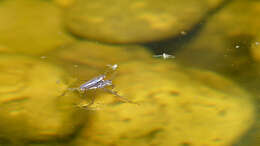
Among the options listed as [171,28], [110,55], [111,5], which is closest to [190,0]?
[171,28]

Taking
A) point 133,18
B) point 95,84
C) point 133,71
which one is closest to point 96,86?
point 95,84

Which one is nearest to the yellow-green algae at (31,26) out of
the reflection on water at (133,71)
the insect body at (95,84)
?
the reflection on water at (133,71)

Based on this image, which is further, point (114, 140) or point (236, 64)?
point (236, 64)

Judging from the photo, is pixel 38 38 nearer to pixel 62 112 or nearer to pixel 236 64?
pixel 62 112

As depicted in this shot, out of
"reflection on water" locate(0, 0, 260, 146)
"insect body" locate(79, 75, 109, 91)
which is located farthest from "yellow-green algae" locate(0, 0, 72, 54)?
"insect body" locate(79, 75, 109, 91)

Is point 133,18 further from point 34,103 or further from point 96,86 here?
point 34,103

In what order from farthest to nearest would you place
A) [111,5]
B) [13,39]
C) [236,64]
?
[111,5] → [13,39] → [236,64]

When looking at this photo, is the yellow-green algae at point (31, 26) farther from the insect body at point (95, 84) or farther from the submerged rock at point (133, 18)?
the insect body at point (95, 84)

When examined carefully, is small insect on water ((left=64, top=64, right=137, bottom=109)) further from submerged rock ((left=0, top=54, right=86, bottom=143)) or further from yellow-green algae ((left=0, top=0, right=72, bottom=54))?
yellow-green algae ((left=0, top=0, right=72, bottom=54))
